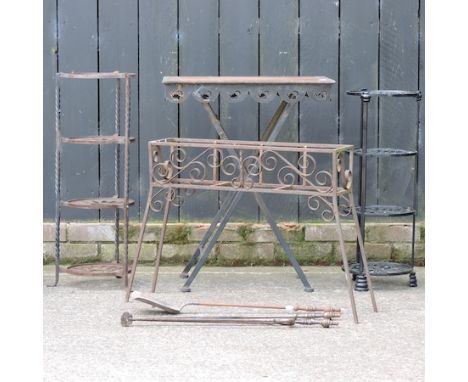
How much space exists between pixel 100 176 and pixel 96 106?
1.42ft

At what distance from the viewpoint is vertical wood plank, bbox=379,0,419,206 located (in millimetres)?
6395

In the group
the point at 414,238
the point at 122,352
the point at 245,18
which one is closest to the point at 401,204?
the point at 414,238

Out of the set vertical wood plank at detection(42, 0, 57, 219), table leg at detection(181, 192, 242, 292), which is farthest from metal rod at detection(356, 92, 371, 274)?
vertical wood plank at detection(42, 0, 57, 219)

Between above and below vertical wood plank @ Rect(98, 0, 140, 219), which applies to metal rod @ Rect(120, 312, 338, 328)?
below

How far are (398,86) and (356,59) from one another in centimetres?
31

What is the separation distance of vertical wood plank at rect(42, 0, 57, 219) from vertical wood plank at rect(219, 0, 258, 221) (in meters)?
1.03

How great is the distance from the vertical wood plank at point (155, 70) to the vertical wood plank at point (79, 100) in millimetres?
291

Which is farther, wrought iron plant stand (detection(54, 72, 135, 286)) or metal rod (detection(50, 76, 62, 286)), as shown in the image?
metal rod (detection(50, 76, 62, 286))

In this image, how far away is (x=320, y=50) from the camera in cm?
642

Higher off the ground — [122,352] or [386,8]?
A: [386,8]

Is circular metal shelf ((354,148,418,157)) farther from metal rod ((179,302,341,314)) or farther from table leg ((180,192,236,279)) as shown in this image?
metal rod ((179,302,341,314))

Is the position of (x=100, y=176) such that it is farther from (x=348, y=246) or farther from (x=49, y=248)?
(x=348, y=246)

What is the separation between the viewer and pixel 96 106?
21.3 ft

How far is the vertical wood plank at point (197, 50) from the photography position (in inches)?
252
